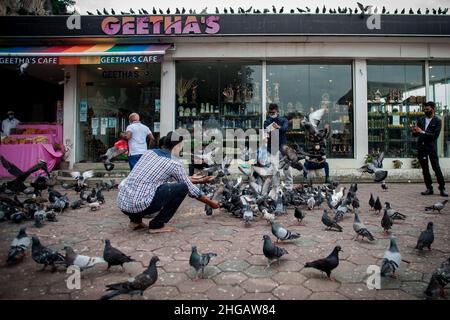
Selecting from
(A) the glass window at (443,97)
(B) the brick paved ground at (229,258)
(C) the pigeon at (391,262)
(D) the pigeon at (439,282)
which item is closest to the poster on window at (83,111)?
(B) the brick paved ground at (229,258)

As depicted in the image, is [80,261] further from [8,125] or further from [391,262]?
[8,125]

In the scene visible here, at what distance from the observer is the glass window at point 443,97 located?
38.7 feet

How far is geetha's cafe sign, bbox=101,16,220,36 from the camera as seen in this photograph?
33.9 ft

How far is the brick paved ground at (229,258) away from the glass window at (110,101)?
6995 millimetres

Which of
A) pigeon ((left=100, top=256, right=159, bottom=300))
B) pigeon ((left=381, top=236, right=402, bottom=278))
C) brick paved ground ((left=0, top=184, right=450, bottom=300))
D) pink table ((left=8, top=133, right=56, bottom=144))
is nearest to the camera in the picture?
pigeon ((left=100, top=256, right=159, bottom=300))

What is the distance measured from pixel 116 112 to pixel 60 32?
11.4ft

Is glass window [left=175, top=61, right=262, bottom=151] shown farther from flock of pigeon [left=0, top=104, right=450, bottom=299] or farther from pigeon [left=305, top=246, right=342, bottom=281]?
pigeon [left=305, top=246, right=342, bottom=281]

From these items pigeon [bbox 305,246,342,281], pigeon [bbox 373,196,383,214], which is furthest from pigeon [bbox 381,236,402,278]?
pigeon [bbox 373,196,383,214]

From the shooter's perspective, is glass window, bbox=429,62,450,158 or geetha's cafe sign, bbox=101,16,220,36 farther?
glass window, bbox=429,62,450,158

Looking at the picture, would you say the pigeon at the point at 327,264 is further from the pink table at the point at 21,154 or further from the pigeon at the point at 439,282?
the pink table at the point at 21,154

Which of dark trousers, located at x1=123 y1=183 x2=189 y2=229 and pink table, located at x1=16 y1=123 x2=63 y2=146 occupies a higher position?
pink table, located at x1=16 y1=123 x2=63 y2=146

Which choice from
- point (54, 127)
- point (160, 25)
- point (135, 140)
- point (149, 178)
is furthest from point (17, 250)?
point (54, 127)

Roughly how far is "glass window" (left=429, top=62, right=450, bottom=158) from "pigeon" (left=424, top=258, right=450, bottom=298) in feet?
36.9

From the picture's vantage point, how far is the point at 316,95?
11.9 metres
